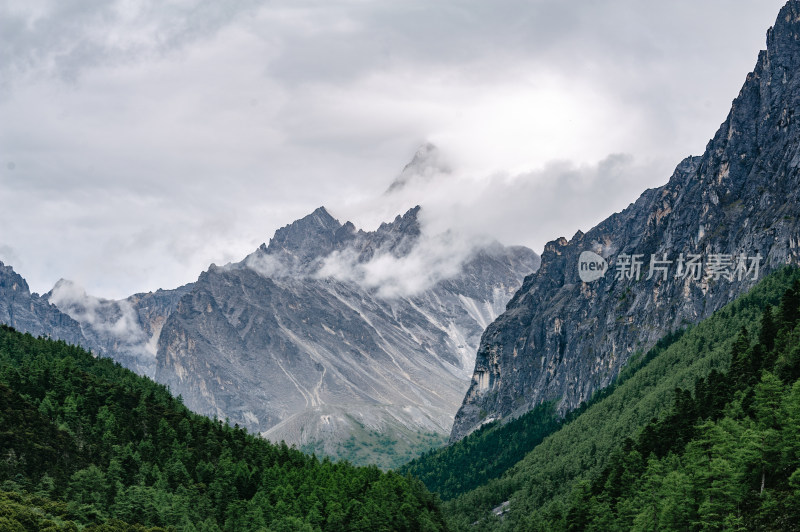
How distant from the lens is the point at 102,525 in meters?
128

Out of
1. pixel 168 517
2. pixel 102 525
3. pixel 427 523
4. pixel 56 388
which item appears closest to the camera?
pixel 102 525

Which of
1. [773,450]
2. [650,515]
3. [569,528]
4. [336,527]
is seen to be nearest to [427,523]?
[336,527]

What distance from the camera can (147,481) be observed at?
172 meters

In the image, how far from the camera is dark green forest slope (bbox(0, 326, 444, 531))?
150 metres

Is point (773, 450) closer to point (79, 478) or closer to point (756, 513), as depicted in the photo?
point (756, 513)

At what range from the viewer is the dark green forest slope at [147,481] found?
5901 inches

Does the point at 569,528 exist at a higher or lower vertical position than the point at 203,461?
lower

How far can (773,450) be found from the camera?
4449 inches

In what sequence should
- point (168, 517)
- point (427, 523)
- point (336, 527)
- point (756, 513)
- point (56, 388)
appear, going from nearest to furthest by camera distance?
point (756, 513) → point (168, 517) → point (336, 527) → point (427, 523) → point (56, 388)

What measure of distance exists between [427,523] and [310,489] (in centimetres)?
2308

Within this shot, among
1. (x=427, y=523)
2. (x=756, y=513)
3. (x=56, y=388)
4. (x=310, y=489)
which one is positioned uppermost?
(x=56, y=388)

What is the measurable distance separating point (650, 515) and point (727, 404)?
29.3m

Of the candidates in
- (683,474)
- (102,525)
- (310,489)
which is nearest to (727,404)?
(683,474)

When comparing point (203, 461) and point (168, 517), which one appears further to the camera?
point (203, 461)
